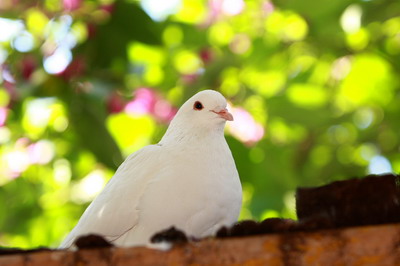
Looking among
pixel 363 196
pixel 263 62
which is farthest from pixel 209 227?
pixel 263 62

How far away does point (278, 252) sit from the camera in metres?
1.14

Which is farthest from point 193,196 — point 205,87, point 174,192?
point 205,87

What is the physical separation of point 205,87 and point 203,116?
137cm

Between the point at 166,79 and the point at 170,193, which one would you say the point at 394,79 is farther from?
the point at 170,193

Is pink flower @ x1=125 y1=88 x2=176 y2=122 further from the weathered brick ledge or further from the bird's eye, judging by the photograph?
the weathered brick ledge

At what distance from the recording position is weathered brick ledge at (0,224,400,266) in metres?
1.12

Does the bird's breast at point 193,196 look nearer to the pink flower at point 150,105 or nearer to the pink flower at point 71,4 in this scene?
the pink flower at point 71,4

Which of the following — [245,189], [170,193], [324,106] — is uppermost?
[170,193]

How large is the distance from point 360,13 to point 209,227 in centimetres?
195

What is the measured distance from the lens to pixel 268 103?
3.43m

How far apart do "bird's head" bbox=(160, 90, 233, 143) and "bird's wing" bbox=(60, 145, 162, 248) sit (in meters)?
0.11

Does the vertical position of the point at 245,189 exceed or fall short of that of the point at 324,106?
it falls short

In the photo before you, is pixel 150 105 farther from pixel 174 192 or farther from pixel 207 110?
pixel 174 192

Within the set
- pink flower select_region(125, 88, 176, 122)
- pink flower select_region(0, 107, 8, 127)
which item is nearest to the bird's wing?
pink flower select_region(0, 107, 8, 127)
